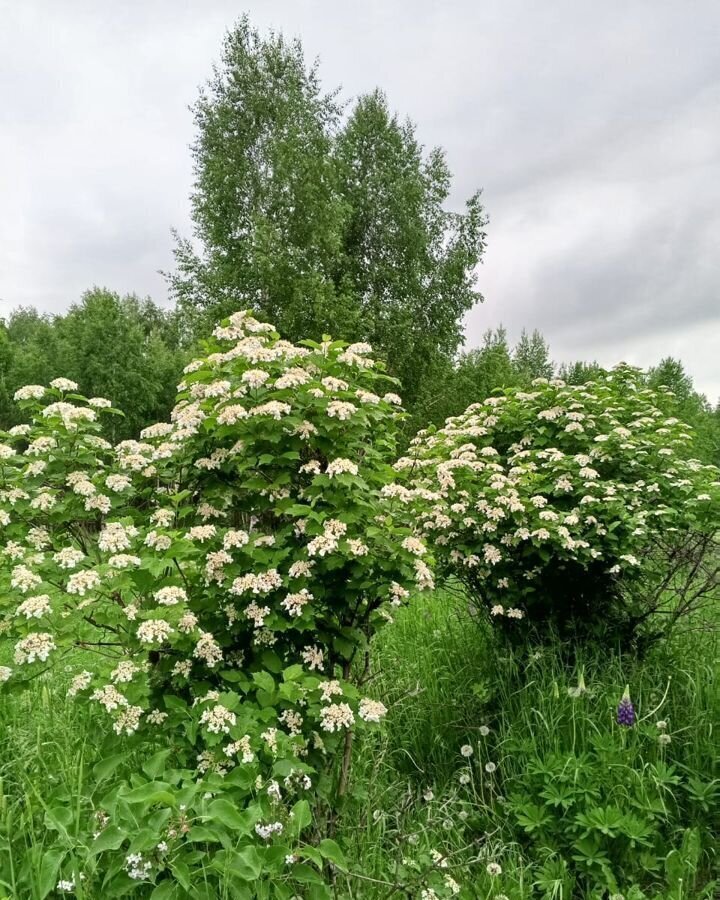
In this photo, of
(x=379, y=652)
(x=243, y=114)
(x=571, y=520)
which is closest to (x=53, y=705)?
(x=379, y=652)

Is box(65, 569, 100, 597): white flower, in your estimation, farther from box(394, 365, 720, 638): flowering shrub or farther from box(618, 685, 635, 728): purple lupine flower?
box(618, 685, 635, 728): purple lupine flower

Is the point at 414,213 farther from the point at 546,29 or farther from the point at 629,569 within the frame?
the point at 629,569

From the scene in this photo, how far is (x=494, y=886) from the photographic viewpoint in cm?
221

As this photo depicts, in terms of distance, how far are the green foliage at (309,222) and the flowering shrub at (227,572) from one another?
12756 millimetres

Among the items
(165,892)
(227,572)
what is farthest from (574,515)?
(165,892)

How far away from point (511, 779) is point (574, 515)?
138 cm

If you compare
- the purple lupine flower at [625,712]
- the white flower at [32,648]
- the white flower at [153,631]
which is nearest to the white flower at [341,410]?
the white flower at [153,631]

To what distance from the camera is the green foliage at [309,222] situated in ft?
49.9

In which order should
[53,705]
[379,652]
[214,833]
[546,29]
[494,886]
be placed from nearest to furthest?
[214,833]
[494,886]
[53,705]
[379,652]
[546,29]

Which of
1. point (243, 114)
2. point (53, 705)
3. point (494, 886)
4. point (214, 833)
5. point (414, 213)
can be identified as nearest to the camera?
point (214, 833)

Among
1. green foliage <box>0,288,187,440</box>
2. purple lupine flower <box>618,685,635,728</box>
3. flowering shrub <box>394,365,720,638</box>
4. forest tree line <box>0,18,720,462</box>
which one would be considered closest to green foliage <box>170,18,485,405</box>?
forest tree line <box>0,18,720,462</box>

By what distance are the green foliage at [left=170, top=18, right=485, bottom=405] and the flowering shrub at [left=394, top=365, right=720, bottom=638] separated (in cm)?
1165

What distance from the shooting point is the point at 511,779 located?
2.77m

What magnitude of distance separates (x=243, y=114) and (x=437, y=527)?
16.6m
